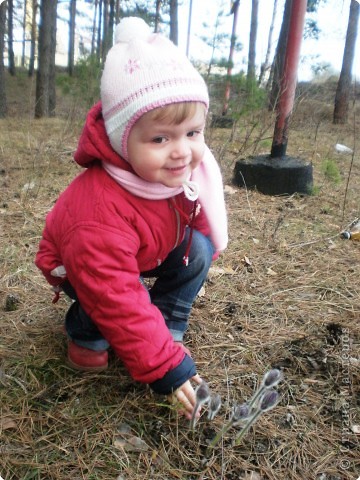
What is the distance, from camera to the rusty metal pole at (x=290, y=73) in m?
3.47

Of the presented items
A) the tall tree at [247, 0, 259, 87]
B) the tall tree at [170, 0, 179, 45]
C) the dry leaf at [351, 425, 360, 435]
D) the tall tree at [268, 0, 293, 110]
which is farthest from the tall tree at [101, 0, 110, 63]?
the dry leaf at [351, 425, 360, 435]

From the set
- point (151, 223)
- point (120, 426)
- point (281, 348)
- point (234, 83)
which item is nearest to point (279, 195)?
point (234, 83)

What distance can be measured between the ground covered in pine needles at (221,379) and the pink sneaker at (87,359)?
29 mm

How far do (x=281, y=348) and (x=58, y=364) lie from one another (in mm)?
859

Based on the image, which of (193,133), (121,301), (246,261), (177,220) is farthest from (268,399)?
(246,261)

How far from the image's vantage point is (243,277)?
224 centimetres

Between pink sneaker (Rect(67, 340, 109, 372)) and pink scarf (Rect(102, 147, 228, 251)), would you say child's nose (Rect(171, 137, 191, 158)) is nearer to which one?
pink scarf (Rect(102, 147, 228, 251))

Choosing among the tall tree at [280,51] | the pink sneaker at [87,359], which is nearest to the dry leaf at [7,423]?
the pink sneaker at [87,359]

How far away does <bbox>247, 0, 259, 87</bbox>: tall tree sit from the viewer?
4.69 m

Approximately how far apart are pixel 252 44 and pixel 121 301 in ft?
16.3

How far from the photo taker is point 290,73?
142 inches

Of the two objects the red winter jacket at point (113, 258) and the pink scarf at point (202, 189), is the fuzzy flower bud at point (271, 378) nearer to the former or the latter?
the red winter jacket at point (113, 258)

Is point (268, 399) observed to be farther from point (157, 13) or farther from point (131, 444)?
point (157, 13)

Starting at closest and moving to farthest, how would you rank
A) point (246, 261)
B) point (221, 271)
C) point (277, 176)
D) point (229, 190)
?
point (221, 271) < point (246, 261) < point (277, 176) < point (229, 190)
